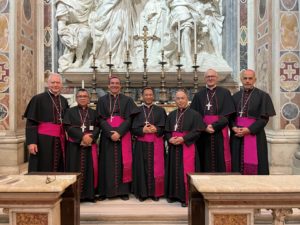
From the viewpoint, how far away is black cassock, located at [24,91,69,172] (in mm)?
5164

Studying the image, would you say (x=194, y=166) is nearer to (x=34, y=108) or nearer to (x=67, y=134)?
(x=67, y=134)

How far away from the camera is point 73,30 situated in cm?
771

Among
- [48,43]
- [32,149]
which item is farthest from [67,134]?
[48,43]

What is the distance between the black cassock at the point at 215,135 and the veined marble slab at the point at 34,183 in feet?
7.60

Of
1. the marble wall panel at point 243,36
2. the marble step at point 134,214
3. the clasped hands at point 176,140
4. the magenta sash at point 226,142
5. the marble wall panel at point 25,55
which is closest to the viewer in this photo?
the marble step at point 134,214

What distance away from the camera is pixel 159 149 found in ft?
17.2

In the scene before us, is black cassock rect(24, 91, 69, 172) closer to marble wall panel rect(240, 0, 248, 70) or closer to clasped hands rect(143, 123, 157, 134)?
clasped hands rect(143, 123, 157, 134)

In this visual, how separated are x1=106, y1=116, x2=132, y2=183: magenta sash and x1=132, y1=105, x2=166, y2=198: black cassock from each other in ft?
0.23

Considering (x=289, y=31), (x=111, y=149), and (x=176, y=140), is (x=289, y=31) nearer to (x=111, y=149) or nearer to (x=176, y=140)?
(x=176, y=140)

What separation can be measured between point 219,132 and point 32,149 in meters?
2.53

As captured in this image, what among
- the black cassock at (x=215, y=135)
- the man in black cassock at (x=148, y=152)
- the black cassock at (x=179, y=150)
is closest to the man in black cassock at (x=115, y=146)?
the man in black cassock at (x=148, y=152)

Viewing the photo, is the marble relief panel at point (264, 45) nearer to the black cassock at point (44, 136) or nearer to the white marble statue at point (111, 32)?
the white marble statue at point (111, 32)

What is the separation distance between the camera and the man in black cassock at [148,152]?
5148mm

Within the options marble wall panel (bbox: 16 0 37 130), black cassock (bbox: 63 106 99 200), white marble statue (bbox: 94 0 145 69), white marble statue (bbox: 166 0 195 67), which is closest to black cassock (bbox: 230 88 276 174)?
black cassock (bbox: 63 106 99 200)
